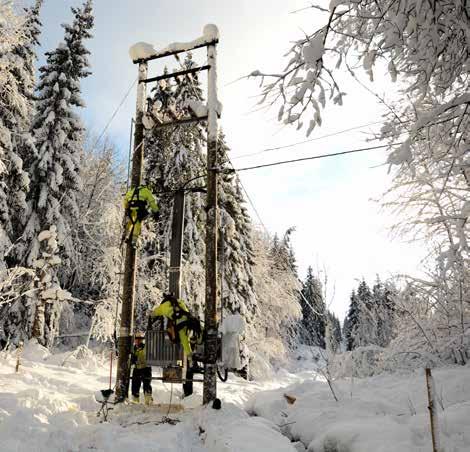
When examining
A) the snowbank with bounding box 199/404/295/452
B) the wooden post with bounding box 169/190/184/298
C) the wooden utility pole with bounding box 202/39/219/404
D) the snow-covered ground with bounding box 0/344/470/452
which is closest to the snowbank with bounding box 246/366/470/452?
the snow-covered ground with bounding box 0/344/470/452

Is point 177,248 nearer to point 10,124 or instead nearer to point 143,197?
point 143,197

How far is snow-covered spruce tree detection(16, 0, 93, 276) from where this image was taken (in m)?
18.7

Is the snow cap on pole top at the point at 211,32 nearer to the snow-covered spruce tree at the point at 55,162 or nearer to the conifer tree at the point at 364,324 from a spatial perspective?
the conifer tree at the point at 364,324

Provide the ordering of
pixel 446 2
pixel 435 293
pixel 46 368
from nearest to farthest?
pixel 446 2
pixel 435 293
pixel 46 368

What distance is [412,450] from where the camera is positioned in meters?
4.52

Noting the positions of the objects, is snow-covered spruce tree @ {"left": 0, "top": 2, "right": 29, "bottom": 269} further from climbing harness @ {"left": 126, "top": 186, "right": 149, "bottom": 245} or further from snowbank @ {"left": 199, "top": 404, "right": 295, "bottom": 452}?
snowbank @ {"left": 199, "top": 404, "right": 295, "bottom": 452}

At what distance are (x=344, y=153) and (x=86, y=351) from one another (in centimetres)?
1362

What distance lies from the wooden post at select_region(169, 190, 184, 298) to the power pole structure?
0.93m

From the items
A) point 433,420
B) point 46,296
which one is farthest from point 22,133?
point 433,420

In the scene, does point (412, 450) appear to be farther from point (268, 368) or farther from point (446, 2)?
point (268, 368)

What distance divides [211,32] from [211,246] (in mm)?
5043

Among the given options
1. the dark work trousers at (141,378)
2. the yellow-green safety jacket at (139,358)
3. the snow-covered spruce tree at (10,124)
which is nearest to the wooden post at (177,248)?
the yellow-green safety jacket at (139,358)

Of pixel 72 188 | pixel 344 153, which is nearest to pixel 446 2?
pixel 344 153

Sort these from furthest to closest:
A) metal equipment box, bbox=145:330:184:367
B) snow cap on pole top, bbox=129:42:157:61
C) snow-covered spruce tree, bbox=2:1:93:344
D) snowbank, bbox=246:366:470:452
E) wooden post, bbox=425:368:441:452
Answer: snow-covered spruce tree, bbox=2:1:93:344
snow cap on pole top, bbox=129:42:157:61
metal equipment box, bbox=145:330:184:367
snowbank, bbox=246:366:470:452
wooden post, bbox=425:368:441:452
